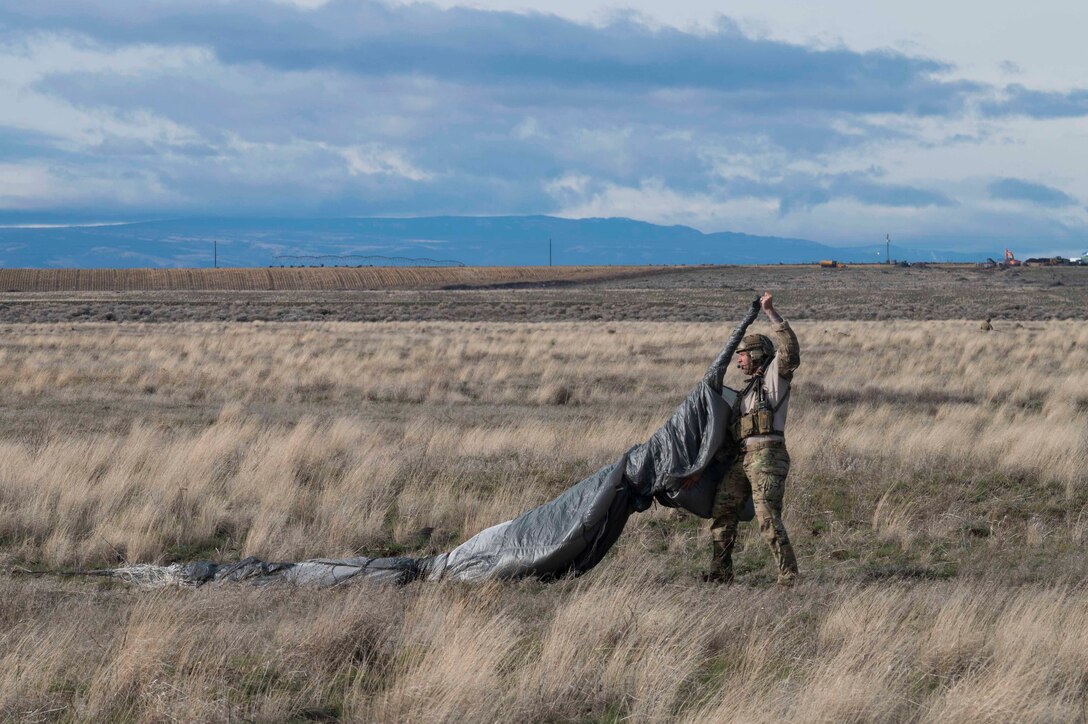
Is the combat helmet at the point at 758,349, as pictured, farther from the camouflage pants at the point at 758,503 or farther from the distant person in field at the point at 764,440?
the camouflage pants at the point at 758,503

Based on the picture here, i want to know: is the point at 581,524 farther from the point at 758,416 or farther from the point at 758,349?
the point at 758,349

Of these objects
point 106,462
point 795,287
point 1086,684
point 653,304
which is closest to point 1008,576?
point 1086,684

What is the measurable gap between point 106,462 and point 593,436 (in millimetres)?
5437

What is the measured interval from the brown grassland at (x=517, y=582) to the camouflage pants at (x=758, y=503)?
230 millimetres

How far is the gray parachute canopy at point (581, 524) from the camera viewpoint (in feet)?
23.2

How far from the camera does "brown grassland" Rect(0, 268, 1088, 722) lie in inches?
202

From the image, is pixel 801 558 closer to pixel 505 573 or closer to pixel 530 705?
pixel 505 573

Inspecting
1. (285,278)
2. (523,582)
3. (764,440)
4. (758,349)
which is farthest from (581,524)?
(285,278)

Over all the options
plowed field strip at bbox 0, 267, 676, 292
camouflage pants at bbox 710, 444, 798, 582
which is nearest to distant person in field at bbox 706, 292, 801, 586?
camouflage pants at bbox 710, 444, 798, 582

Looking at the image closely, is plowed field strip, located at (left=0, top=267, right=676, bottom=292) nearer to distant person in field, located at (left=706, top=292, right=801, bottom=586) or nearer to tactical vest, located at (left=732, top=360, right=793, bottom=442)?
distant person in field, located at (left=706, top=292, right=801, bottom=586)

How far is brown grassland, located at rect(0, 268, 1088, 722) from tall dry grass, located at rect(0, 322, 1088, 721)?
0.03m

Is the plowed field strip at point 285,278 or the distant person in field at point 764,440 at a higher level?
the plowed field strip at point 285,278

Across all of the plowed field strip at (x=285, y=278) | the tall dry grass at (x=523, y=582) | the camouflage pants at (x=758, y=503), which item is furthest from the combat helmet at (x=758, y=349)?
the plowed field strip at (x=285, y=278)

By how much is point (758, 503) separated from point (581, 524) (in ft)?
3.78
